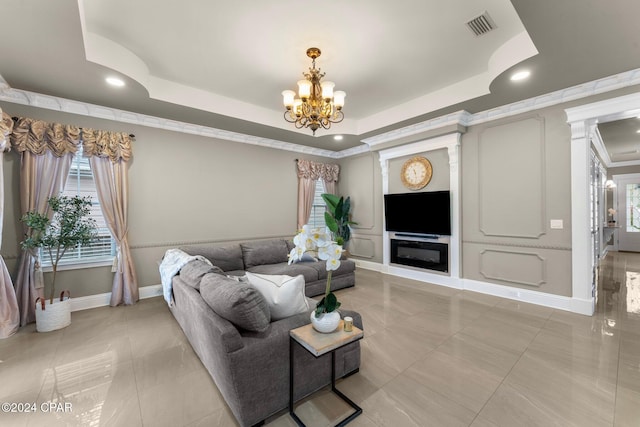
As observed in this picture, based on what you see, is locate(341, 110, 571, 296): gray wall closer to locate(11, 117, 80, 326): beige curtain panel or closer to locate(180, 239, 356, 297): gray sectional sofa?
locate(180, 239, 356, 297): gray sectional sofa

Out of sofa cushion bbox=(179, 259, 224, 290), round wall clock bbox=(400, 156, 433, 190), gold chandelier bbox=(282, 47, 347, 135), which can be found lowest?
sofa cushion bbox=(179, 259, 224, 290)

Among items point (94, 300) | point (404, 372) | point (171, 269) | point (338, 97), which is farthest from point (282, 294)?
point (94, 300)

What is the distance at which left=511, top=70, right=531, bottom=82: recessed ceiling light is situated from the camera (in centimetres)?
290

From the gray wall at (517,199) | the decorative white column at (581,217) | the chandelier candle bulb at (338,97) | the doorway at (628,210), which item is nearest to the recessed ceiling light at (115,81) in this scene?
the chandelier candle bulb at (338,97)

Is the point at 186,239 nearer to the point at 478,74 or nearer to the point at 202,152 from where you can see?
the point at 202,152

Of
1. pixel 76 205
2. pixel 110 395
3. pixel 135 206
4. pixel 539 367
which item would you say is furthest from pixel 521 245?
pixel 76 205

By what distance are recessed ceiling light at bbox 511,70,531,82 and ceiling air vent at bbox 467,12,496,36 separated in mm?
696

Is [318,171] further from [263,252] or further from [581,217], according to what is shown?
[581,217]

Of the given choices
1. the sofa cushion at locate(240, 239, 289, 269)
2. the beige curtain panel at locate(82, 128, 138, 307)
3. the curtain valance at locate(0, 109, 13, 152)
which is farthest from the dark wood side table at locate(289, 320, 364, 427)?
the curtain valance at locate(0, 109, 13, 152)

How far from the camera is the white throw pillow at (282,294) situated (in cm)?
192

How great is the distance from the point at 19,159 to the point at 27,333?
2058mm

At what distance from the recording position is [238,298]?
1636mm

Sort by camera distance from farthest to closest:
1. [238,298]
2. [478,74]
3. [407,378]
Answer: [478,74]
[407,378]
[238,298]

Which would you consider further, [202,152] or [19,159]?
[202,152]
